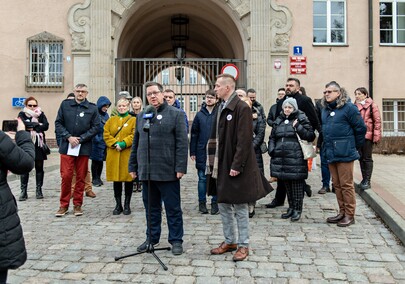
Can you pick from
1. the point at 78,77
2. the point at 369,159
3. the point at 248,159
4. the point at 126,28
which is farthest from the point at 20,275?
the point at 126,28

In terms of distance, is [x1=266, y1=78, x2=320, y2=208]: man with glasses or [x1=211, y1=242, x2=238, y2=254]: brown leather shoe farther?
[x1=266, y1=78, x2=320, y2=208]: man with glasses

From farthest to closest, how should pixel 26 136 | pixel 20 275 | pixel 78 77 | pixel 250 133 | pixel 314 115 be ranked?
pixel 78 77 → pixel 314 115 → pixel 250 133 → pixel 20 275 → pixel 26 136

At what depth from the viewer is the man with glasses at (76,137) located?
7.07m

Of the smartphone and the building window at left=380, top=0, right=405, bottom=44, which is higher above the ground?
the building window at left=380, top=0, right=405, bottom=44

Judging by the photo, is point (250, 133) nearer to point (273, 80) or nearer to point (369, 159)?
point (369, 159)

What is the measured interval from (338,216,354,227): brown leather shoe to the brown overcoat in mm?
2030

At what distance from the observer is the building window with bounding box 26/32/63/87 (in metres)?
15.9

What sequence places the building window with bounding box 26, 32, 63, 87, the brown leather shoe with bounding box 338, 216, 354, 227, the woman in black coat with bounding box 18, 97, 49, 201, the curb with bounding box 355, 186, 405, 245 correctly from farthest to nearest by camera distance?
the building window with bounding box 26, 32, 63, 87 → the woman in black coat with bounding box 18, 97, 49, 201 → the brown leather shoe with bounding box 338, 216, 354, 227 → the curb with bounding box 355, 186, 405, 245

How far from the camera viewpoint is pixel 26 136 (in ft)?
10.9

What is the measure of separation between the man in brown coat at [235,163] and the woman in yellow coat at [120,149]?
97.4 inches

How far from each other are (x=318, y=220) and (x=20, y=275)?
4.28m

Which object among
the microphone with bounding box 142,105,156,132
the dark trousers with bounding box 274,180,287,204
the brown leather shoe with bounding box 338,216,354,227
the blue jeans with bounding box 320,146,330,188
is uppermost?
the microphone with bounding box 142,105,156,132

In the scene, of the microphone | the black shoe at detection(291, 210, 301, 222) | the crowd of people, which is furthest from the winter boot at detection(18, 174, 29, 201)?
the black shoe at detection(291, 210, 301, 222)

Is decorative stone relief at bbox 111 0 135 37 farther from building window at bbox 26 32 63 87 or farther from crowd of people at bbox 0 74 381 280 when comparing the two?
crowd of people at bbox 0 74 381 280
